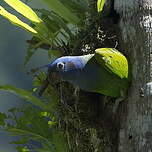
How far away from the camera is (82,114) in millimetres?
948

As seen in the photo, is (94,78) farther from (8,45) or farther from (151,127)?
(8,45)

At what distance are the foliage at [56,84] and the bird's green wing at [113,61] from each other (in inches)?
4.2

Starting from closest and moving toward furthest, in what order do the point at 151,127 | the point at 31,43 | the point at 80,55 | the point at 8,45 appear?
the point at 151,127 < the point at 80,55 < the point at 31,43 < the point at 8,45

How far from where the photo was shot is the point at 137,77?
0.87 metres

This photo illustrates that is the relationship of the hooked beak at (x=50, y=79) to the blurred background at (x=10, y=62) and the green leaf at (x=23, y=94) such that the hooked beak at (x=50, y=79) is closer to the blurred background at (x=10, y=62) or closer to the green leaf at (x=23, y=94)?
the green leaf at (x=23, y=94)

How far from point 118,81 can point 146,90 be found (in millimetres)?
55

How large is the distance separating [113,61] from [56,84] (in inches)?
6.6

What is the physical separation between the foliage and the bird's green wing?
0.11 meters

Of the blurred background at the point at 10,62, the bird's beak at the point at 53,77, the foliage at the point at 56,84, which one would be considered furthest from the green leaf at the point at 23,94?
the blurred background at the point at 10,62

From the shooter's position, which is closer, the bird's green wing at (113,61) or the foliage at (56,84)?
the bird's green wing at (113,61)

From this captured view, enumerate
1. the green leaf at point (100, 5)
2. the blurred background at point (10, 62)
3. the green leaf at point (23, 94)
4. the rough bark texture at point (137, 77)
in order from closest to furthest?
1. the rough bark texture at point (137, 77)
2. the green leaf at point (100, 5)
3. the green leaf at point (23, 94)
4. the blurred background at point (10, 62)

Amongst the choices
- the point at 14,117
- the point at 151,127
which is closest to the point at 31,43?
the point at 14,117

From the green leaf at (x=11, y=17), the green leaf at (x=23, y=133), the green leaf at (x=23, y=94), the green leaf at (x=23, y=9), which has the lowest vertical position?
the green leaf at (x=23, y=133)

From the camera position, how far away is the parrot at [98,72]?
857mm
